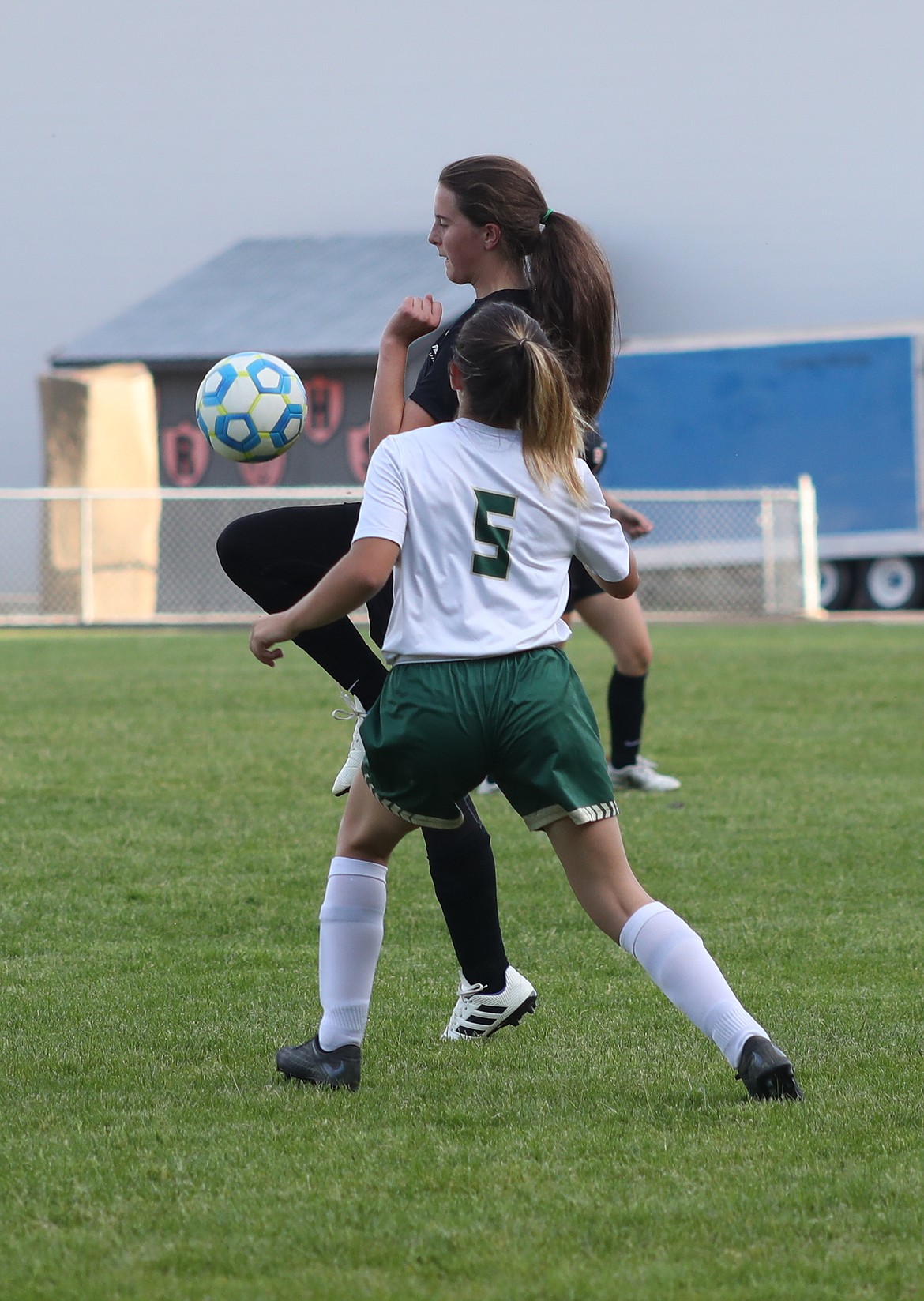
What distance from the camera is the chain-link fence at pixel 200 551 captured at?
20.0 meters

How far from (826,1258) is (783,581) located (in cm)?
1862

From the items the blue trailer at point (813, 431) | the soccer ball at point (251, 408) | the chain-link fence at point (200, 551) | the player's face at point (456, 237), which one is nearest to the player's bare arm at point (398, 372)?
the player's face at point (456, 237)

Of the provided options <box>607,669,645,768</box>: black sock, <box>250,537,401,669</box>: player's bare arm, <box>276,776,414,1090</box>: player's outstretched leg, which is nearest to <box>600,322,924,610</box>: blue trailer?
<box>607,669,645,768</box>: black sock

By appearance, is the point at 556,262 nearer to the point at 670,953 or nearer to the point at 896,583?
the point at 670,953

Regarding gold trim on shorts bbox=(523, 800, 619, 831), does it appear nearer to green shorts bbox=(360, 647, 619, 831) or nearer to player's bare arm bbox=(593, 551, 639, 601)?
green shorts bbox=(360, 647, 619, 831)

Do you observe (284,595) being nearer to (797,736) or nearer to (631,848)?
(631,848)

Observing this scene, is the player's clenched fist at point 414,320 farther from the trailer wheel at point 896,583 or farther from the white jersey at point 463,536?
the trailer wheel at point 896,583

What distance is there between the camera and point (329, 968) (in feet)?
10.4

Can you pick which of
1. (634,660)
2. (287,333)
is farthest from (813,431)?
(634,660)

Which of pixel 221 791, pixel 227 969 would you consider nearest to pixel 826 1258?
pixel 227 969

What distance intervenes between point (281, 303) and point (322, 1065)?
71.8 ft

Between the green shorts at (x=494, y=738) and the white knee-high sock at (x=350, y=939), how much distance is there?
1.02 ft

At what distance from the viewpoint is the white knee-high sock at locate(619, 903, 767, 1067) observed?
2912 mm

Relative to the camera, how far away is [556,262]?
3.32 meters
